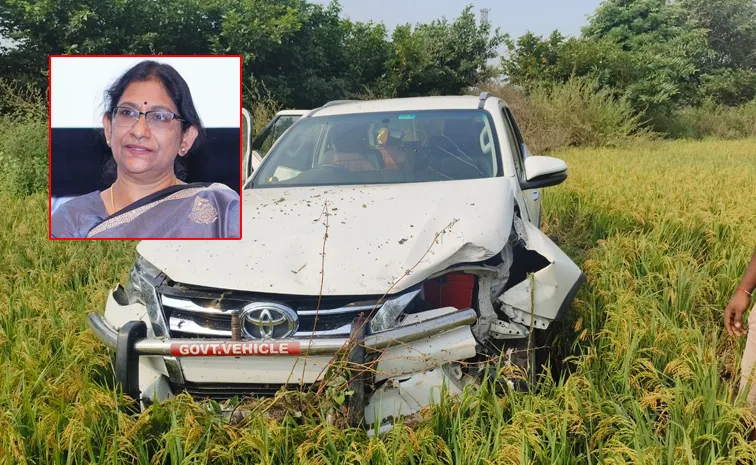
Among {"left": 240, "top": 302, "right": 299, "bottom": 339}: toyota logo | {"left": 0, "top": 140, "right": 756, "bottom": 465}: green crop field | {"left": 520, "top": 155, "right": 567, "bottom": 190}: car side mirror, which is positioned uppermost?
{"left": 520, "top": 155, "right": 567, "bottom": 190}: car side mirror

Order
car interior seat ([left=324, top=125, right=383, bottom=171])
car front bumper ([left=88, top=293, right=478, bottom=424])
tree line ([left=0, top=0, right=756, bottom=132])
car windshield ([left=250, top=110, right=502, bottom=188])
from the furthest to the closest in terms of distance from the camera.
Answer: tree line ([left=0, top=0, right=756, bottom=132]) → car interior seat ([left=324, top=125, right=383, bottom=171]) → car windshield ([left=250, top=110, right=502, bottom=188]) → car front bumper ([left=88, top=293, right=478, bottom=424])

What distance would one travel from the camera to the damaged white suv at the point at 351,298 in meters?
2.32

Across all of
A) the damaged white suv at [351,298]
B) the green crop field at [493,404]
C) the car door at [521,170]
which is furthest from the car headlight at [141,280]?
the car door at [521,170]

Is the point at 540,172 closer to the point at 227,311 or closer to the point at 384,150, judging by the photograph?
the point at 384,150

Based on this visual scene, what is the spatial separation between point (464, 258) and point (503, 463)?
0.82 metres

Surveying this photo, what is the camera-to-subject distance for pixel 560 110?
A: 17.4m

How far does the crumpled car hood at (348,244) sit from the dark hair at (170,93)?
399 mm

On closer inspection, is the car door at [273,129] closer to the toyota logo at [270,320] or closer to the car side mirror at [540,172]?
the car side mirror at [540,172]

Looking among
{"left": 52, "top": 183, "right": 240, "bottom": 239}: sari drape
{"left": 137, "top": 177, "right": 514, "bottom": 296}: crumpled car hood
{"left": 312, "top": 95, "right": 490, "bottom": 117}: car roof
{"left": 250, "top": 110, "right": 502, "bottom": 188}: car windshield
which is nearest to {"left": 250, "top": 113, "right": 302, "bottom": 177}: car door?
{"left": 312, "top": 95, "right": 490, "bottom": 117}: car roof

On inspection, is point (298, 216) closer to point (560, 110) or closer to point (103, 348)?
point (103, 348)

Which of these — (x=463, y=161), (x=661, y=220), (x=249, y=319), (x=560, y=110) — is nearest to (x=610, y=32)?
(x=560, y=110)

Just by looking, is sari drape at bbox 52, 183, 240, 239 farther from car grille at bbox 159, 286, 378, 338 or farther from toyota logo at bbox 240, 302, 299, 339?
toyota logo at bbox 240, 302, 299, 339

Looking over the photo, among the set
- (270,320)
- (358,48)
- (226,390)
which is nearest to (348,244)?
(270,320)

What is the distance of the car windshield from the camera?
140 inches
